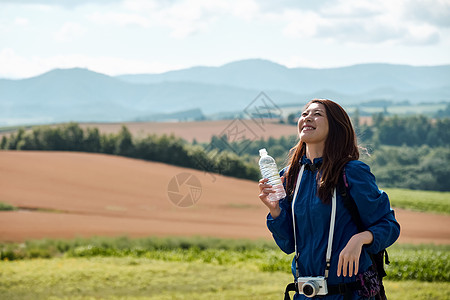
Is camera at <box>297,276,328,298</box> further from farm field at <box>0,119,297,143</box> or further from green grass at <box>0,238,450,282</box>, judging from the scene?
farm field at <box>0,119,297,143</box>

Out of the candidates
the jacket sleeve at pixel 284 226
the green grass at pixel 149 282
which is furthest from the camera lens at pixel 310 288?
the green grass at pixel 149 282

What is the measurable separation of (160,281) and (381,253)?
894 cm

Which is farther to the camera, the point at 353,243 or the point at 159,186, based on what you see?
the point at 159,186

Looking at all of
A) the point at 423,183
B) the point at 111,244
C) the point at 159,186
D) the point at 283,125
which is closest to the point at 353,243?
the point at 111,244

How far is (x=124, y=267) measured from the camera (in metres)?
13.1

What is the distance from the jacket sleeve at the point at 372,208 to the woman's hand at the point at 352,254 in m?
0.07

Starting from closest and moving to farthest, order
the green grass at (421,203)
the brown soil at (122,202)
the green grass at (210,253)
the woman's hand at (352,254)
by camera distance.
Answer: the woman's hand at (352,254) → the green grass at (210,253) → the brown soil at (122,202) → the green grass at (421,203)

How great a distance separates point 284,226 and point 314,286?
38 cm

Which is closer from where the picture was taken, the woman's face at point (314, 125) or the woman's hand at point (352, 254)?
the woman's hand at point (352, 254)

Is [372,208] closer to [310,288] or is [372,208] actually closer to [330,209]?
[330,209]

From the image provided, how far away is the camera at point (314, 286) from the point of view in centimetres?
293

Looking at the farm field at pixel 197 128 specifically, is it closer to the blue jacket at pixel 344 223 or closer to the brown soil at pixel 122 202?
the brown soil at pixel 122 202

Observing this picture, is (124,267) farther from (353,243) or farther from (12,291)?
(353,243)

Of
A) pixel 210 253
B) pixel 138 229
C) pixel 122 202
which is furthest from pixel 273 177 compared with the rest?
pixel 122 202
